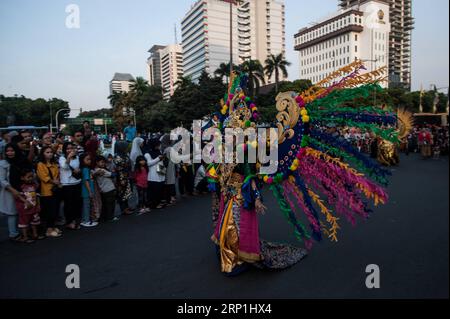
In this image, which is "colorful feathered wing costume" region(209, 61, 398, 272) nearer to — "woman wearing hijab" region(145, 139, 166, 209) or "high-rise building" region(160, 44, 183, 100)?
"woman wearing hijab" region(145, 139, 166, 209)

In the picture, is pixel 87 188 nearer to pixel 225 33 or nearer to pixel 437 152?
pixel 437 152

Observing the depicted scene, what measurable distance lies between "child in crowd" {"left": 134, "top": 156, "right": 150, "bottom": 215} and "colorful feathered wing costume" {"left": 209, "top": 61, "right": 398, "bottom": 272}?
325cm

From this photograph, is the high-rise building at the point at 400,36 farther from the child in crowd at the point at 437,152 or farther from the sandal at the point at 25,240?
the sandal at the point at 25,240

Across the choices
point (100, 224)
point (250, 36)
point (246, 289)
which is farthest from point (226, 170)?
point (250, 36)

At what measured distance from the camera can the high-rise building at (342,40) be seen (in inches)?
2562

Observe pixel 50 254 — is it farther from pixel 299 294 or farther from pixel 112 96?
pixel 112 96

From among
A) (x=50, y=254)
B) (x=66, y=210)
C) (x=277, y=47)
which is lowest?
(x=50, y=254)

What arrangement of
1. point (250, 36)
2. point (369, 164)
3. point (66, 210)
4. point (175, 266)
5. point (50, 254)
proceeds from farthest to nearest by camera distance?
point (250, 36)
point (66, 210)
point (50, 254)
point (175, 266)
point (369, 164)

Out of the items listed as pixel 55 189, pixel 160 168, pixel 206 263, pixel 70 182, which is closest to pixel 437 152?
pixel 160 168

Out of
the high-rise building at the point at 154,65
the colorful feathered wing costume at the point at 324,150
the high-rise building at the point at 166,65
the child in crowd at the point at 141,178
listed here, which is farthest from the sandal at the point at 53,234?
the high-rise building at the point at 154,65

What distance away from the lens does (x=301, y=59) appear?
8088 centimetres

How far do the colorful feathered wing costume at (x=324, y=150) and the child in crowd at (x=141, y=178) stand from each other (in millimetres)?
3252

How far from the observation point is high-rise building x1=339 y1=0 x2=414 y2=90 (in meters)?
83.4

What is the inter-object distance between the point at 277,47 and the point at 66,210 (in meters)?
100
